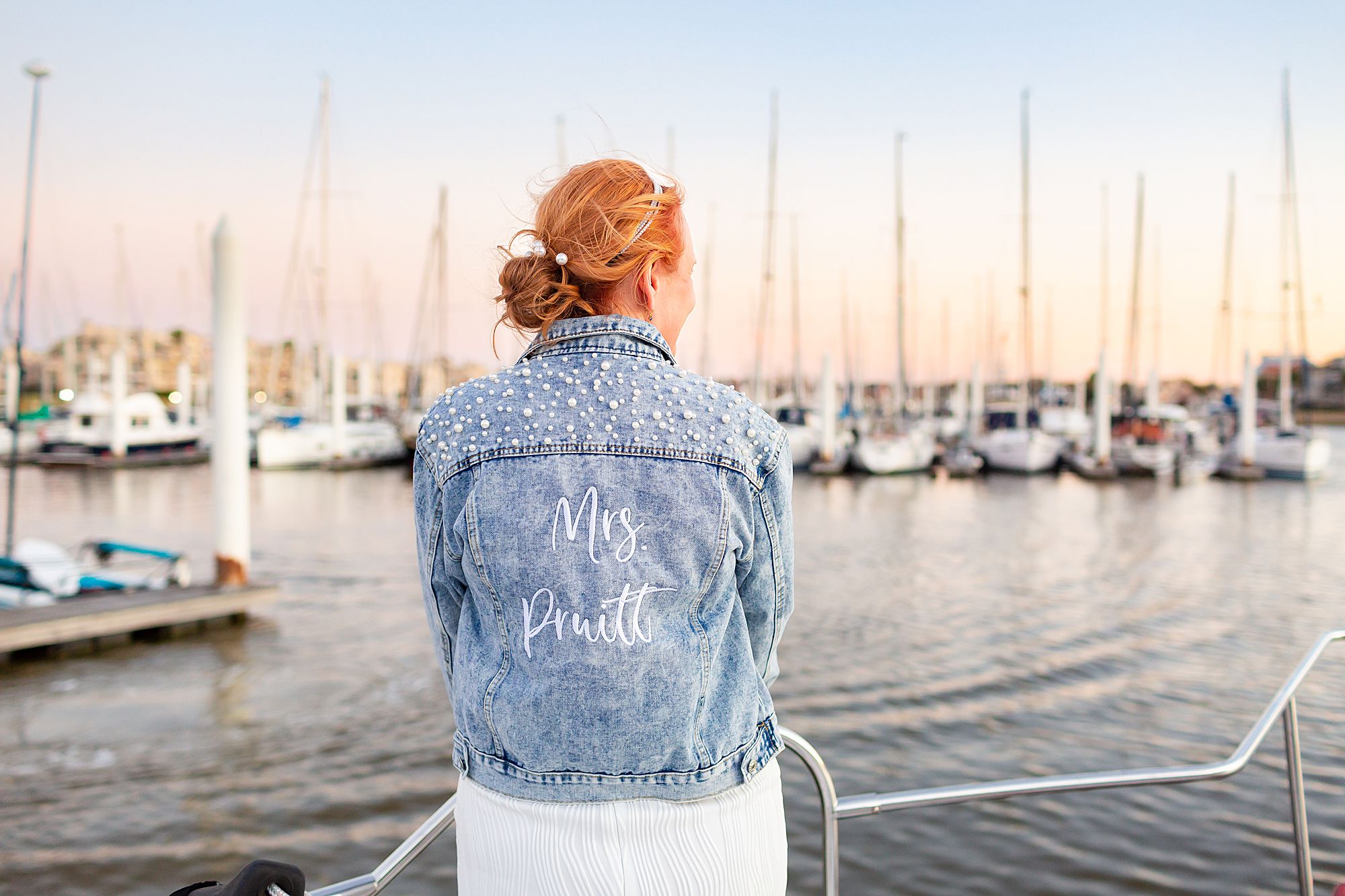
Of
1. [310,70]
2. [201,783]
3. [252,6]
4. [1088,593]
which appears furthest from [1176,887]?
[310,70]

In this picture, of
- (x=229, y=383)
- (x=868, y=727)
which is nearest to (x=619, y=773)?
(x=868, y=727)

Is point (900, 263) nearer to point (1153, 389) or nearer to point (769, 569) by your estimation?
point (1153, 389)

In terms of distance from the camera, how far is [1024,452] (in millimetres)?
40719

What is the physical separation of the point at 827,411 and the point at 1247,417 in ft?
51.6

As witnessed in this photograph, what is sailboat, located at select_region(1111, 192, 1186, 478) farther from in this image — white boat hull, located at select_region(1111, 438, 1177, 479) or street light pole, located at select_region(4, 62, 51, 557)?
street light pole, located at select_region(4, 62, 51, 557)

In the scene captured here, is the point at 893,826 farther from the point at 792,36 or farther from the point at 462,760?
the point at 792,36

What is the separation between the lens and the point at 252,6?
727 inches

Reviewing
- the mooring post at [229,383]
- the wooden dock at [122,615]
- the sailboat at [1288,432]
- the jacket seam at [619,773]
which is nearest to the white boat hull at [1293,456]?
the sailboat at [1288,432]

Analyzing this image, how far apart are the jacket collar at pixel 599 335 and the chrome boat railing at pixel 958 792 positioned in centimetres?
79

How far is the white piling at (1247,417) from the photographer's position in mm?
37000

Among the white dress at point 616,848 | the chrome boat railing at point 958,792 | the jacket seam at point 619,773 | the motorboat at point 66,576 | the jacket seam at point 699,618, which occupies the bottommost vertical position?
the motorboat at point 66,576

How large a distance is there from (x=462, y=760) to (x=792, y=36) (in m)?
23.5

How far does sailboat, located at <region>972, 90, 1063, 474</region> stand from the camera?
133 feet

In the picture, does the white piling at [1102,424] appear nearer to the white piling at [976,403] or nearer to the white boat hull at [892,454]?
the white boat hull at [892,454]
